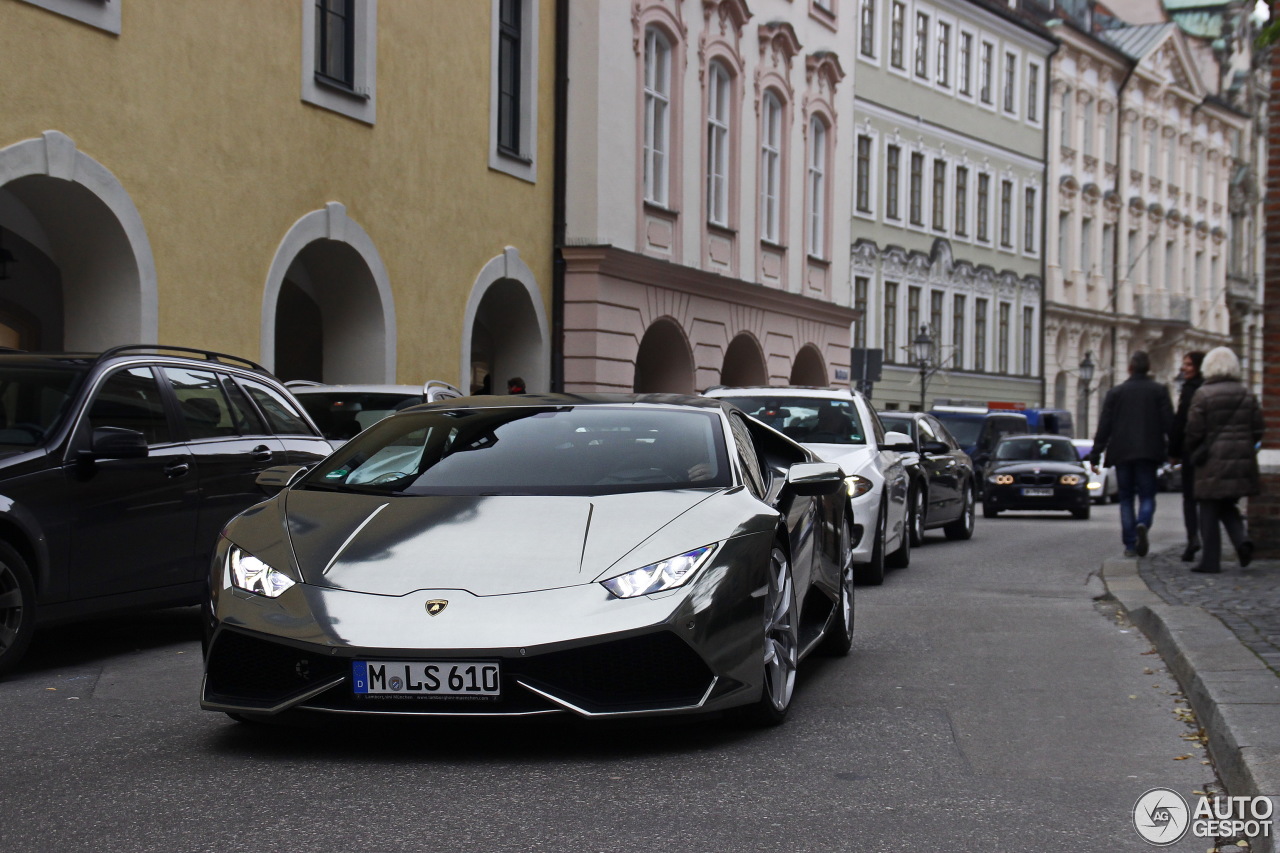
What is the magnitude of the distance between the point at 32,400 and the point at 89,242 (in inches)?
302

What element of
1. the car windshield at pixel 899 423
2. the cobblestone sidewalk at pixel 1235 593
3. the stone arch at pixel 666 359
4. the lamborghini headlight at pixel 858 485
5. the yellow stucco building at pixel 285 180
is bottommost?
the cobblestone sidewalk at pixel 1235 593

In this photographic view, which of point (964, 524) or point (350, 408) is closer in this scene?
point (350, 408)

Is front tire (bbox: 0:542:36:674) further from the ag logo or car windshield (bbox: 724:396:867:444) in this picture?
car windshield (bbox: 724:396:867:444)

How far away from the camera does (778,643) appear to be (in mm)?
6879

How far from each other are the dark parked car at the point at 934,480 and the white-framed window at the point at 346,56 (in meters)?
7.11

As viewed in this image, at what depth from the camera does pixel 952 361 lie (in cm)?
5181

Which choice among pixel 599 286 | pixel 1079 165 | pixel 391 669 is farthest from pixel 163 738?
pixel 1079 165

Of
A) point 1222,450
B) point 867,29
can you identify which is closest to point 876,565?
point 1222,450

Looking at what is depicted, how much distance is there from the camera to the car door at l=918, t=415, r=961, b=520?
62.0 feet

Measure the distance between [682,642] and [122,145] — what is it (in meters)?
11.3

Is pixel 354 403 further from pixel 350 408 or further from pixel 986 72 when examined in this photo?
pixel 986 72

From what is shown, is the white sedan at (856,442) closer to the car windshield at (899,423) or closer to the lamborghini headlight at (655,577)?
the car windshield at (899,423)

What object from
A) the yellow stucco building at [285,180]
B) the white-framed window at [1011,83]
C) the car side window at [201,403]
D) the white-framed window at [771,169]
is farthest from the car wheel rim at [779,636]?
the white-framed window at [1011,83]

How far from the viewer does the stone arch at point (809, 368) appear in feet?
119
